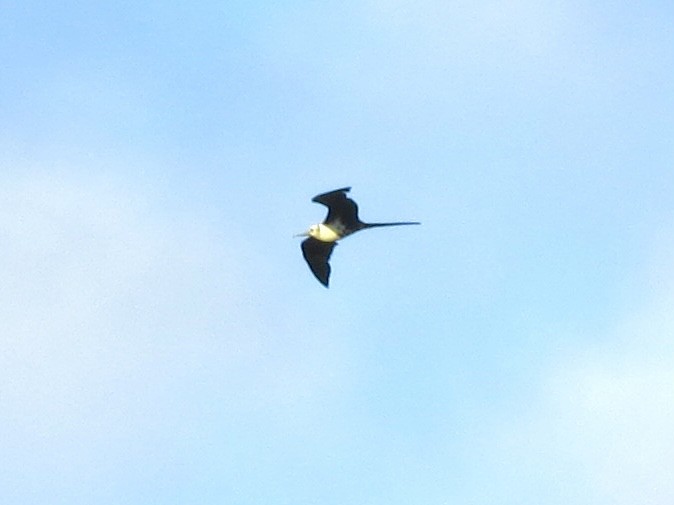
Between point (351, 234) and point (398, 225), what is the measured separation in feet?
5.71

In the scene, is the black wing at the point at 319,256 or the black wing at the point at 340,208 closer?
the black wing at the point at 340,208

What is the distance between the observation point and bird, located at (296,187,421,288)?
1815 inches

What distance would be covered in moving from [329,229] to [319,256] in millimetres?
1682

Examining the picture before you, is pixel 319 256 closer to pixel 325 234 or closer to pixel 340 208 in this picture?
pixel 325 234

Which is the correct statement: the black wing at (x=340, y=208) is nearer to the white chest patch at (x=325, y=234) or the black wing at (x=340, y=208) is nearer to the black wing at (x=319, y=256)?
the white chest patch at (x=325, y=234)

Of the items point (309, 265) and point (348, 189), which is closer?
point (348, 189)

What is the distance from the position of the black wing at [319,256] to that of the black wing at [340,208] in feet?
5.00

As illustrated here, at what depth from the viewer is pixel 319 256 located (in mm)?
49438

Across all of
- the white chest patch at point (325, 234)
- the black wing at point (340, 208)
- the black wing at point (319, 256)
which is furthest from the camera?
the black wing at point (319, 256)

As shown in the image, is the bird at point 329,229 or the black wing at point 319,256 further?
the black wing at point 319,256

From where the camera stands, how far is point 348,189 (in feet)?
148

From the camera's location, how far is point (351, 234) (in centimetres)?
4806

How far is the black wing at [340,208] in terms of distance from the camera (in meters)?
45.6

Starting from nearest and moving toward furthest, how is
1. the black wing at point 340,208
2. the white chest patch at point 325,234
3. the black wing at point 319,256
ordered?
the black wing at point 340,208, the white chest patch at point 325,234, the black wing at point 319,256
